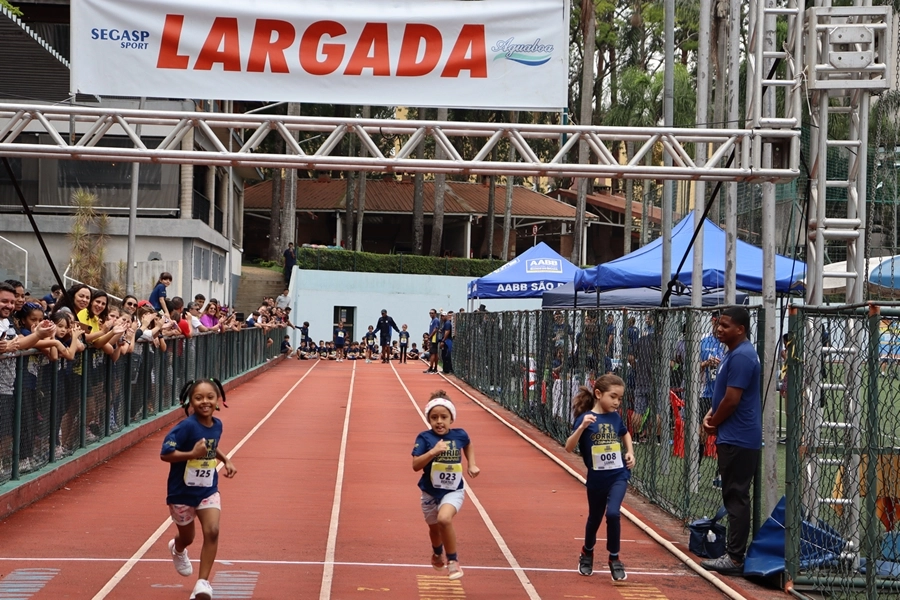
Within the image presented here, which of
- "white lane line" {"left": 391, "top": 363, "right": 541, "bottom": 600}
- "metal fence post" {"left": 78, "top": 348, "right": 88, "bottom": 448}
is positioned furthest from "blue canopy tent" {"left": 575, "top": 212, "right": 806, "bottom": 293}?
"metal fence post" {"left": 78, "top": 348, "right": 88, "bottom": 448}

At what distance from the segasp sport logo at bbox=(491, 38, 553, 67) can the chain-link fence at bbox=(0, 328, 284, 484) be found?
517 centimetres

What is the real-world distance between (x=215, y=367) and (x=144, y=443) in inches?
332

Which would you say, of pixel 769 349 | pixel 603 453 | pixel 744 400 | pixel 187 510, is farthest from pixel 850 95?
pixel 187 510

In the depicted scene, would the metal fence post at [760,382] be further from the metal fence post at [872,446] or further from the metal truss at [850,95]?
the metal fence post at [872,446]

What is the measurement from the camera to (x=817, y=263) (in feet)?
31.6

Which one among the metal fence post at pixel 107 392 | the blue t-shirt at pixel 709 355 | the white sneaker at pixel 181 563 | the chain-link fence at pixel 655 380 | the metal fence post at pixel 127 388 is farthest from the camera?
the metal fence post at pixel 127 388

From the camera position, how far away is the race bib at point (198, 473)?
7625mm

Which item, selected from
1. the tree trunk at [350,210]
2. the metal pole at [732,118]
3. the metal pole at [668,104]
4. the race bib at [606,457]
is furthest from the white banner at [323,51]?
the tree trunk at [350,210]

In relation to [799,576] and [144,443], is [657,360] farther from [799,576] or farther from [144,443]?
[144,443]

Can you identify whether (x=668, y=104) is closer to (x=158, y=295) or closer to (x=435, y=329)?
(x=158, y=295)

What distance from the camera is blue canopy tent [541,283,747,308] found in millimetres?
20422

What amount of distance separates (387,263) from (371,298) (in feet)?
9.58

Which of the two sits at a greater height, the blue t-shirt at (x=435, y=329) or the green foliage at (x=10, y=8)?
the green foliage at (x=10, y=8)

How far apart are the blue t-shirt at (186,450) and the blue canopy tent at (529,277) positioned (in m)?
18.4
